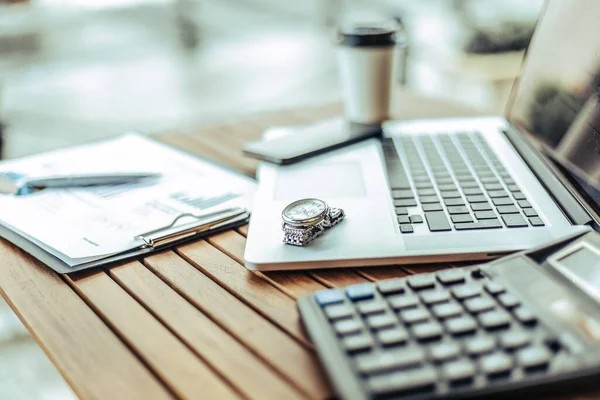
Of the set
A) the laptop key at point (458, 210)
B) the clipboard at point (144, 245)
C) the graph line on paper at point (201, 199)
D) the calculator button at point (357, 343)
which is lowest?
the calculator button at point (357, 343)

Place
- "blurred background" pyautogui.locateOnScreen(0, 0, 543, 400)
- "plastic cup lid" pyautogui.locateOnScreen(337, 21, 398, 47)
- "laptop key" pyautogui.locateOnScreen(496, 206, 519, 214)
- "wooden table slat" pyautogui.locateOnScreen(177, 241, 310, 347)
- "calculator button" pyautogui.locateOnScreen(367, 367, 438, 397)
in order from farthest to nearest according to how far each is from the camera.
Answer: "blurred background" pyautogui.locateOnScreen(0, 0, 543, 400)
"plastic cup lid" pyautogui.locateOnScreen(337, 21, 398, 47)
"laptop key" pyautogui.locateOnScreen(496, 206, 519, 214)
"wooden table slat" pyautogui.locateOnScreen(177, 241, 310, 347)
"calculator button" pyautogui.locateOnScreen(367, 367, 438, 397)

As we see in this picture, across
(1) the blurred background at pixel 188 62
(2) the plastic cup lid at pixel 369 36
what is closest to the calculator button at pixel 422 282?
(2) the plastic cup lid at pixel 369 36

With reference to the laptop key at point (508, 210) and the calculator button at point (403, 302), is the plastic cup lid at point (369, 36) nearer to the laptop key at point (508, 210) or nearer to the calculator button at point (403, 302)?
the laptop key at point (508, 210)

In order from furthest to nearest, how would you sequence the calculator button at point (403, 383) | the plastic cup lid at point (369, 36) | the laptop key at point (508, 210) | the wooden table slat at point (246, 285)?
the plastic cup lid at point (369, 36)
the laptop key at point (508, 210)
the wooden table slat at point (246, 285)
the calculator button at point (403, 383)

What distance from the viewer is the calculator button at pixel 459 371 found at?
352 millimetres

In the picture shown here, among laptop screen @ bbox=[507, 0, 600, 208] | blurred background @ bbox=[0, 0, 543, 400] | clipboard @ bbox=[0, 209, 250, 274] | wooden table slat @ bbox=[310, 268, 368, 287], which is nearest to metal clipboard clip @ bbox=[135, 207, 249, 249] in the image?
clipboard @ bbox=[0, 209, 250, 274]

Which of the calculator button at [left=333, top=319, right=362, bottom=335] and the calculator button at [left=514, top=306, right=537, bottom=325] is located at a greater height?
the calculator button at [left=514, top=306, right=537, bottom=325]

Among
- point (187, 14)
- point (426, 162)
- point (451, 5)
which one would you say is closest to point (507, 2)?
point (451, 5)

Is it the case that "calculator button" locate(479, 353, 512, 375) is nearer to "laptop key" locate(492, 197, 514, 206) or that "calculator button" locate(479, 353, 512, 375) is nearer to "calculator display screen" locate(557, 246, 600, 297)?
"calculator display screen" locate(557, 246, 600, 297)

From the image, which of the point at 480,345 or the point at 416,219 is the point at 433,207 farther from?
→ the point at 480,345

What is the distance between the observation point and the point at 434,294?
43cm

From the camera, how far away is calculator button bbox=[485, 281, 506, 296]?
1.39 feet

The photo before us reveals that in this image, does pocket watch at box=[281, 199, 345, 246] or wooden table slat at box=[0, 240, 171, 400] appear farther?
pocket watch at box=[281, 199, 345, 246]

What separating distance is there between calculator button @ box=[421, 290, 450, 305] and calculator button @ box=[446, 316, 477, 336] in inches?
0.9
